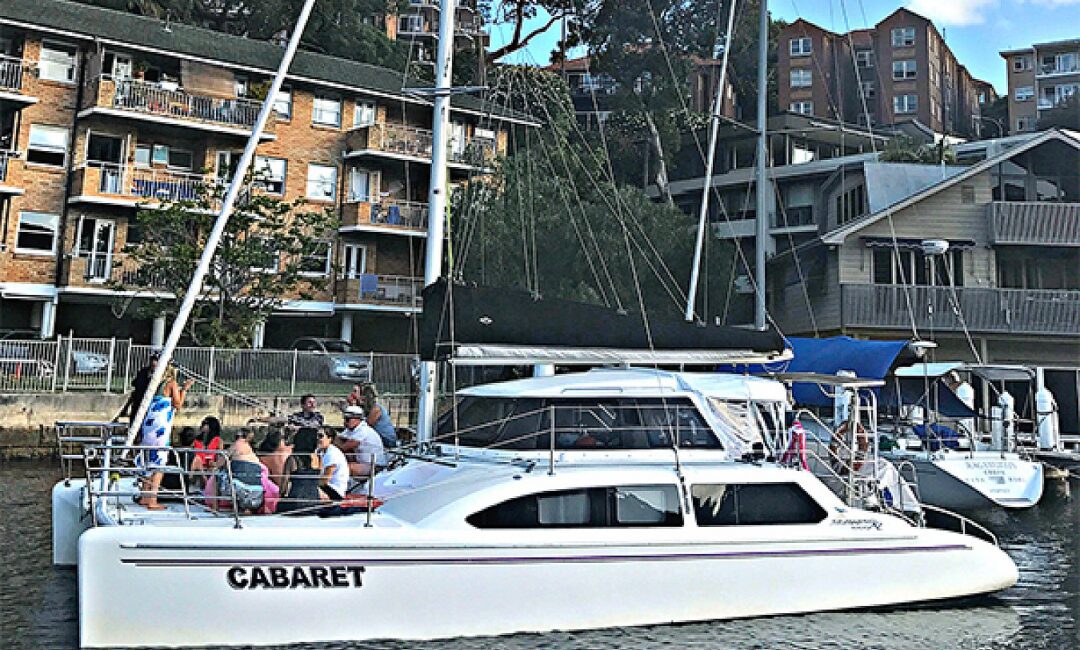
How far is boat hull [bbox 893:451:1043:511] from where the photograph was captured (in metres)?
19.3

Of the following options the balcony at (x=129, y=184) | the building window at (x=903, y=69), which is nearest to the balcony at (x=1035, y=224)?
the balcony at (x=129, y=184)

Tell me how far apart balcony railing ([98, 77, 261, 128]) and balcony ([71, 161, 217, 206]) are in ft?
6.79

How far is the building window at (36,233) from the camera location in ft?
111

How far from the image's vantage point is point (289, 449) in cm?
1012

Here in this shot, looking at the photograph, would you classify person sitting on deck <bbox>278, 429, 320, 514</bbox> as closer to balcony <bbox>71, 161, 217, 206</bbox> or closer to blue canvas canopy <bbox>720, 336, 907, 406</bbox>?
blue canvas canopy <bbox>720, 336, 907, 406</bbox>

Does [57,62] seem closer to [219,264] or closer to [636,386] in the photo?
[219,264]

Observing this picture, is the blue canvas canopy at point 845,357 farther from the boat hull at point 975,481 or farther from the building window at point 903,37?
the building window at point 903,37

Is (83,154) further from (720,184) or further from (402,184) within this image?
(720,184)

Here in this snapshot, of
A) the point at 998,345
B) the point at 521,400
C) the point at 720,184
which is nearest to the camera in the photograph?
the point at 521,400

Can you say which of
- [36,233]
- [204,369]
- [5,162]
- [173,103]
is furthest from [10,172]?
[204,369]

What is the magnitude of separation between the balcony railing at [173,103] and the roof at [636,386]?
2753 cm

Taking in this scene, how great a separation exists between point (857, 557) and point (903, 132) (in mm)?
58621

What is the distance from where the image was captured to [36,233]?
34188 mm

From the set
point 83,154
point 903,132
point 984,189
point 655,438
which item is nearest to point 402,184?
point 83,154
